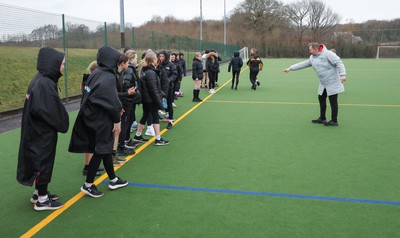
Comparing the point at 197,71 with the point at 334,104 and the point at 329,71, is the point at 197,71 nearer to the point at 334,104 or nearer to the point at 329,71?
the point at 329,71

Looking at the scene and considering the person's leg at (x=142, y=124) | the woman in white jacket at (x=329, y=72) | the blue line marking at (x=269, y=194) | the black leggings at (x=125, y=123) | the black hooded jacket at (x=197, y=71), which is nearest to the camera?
the blue line marking at (x=269, y=194)

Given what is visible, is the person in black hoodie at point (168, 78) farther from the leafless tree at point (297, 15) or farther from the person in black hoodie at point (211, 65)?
the leafless tree at point (297, 15)

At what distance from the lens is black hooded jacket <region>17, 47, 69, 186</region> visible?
3.94 meters

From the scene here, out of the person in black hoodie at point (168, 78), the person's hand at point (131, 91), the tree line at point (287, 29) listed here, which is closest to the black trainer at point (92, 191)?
the person's hand at point (131, 91)

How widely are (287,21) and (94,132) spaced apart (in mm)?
73097

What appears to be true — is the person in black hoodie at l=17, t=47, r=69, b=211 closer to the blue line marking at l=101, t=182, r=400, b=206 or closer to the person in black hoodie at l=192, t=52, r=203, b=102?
the blue line marking at l=101, t=182, r=400, b=206

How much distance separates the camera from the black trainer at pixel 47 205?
165 inches

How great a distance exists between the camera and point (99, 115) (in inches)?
173

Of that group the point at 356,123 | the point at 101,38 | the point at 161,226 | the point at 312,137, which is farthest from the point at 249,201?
the point at 101,38

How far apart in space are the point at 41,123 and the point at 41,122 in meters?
0.01

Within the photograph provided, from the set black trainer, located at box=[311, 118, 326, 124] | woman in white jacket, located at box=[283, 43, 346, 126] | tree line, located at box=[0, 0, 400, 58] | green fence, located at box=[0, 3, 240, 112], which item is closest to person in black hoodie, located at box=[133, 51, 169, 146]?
woman in white jacket, located at box=[283, 43, 346, 126]

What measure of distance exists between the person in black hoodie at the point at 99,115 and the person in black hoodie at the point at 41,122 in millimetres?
375

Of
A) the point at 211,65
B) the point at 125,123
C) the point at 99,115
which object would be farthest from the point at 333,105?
the point at 211,65

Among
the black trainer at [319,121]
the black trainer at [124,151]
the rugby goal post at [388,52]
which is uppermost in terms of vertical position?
the rugby goal post at [388,52]
